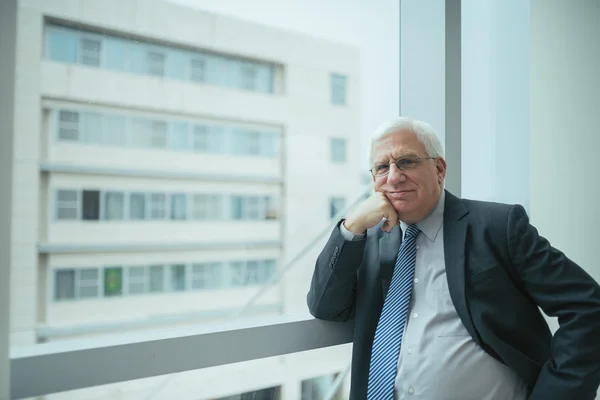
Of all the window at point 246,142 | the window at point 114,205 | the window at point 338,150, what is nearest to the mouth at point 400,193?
the window at point 114,205

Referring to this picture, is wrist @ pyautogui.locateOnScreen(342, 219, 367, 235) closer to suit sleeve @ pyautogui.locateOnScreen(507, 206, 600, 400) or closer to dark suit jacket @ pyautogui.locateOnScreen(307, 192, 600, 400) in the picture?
dark suit jacket @ pyautogui.locateOnScreen(307, 192, 600, 400)

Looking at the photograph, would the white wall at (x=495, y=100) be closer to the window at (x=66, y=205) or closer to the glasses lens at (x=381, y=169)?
the glasses lens at (x=381, y=169)

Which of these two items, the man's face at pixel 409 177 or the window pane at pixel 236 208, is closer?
the man's face at pixel 409 177

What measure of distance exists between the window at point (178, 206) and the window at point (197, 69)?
3385 mm

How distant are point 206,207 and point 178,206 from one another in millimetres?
808

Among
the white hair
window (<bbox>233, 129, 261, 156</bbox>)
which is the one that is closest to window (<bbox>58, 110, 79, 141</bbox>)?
window (<bbox>233, 129, 261, 156</bbox>)

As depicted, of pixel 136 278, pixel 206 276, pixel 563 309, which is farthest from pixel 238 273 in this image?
pixel 563 309

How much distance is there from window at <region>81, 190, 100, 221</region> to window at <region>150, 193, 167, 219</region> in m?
1.67

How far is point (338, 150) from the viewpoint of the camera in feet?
44.3

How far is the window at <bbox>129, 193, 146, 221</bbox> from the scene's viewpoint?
9992mm

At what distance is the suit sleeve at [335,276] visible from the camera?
1069 mm

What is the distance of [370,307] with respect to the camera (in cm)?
111

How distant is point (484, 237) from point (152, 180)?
11.1 metres

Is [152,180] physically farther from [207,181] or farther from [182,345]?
[182,345]
